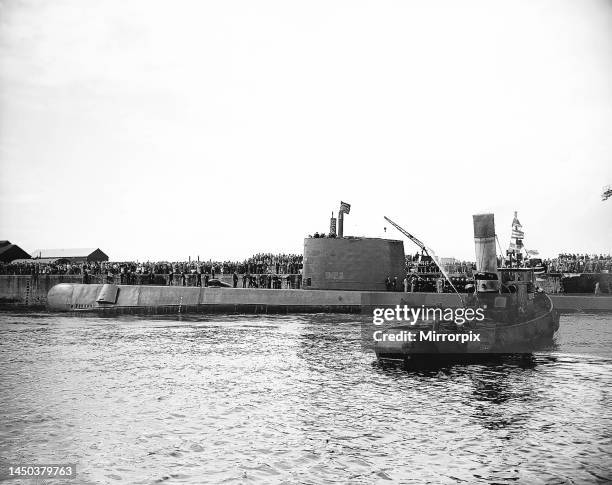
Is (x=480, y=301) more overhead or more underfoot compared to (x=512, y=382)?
more overhead

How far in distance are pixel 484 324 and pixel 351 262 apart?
56.7 ft

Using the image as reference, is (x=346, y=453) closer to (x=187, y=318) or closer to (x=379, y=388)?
(x=379, y=388)

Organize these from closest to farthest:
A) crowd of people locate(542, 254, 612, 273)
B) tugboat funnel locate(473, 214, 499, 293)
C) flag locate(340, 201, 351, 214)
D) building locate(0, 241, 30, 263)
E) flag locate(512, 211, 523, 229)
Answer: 1. tugboat funnel locate(473, 214, 499, 293)
2. flag locate(512, 211, 523, 229)
3. flag locate(340, 201, 351, 214)
4. crowd of people locate(542, 254, 612, 273)
5. building locate(0, 241, 30, 263)

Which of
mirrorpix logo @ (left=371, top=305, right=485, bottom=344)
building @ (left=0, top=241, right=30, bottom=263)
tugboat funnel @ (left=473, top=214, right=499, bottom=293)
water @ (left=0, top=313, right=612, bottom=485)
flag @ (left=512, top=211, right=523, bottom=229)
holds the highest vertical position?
building @ (left=0, top=241, right=30, bottom=263)

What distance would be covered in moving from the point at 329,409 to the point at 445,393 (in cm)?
399

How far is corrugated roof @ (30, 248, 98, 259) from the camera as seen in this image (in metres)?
87.9

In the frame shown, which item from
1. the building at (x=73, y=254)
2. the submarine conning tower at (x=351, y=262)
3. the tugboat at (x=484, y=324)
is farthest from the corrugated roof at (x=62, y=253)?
the tugboat at (x=484, y=324)

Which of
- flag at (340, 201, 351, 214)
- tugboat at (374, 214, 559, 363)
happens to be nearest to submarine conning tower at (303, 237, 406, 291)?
flag at (340, 201, 351, 214)

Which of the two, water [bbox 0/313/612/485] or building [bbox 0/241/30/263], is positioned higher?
building [bbox 0/241/30/263]

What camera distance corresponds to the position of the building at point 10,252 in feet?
273

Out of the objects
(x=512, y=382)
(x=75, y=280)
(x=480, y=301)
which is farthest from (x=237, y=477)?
(x=75, y=280)

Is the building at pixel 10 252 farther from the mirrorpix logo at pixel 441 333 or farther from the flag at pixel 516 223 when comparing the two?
the flag at pixel 516 223

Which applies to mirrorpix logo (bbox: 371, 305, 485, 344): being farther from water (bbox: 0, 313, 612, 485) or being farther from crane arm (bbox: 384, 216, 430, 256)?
crane arm (bbox: 384, 216, 430, 256)

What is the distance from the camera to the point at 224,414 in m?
14.1
